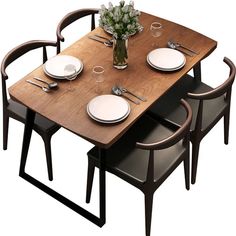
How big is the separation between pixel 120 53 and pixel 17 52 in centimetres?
84

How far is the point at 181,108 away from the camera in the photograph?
4895 millimetres

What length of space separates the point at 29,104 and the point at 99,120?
0.51 meters

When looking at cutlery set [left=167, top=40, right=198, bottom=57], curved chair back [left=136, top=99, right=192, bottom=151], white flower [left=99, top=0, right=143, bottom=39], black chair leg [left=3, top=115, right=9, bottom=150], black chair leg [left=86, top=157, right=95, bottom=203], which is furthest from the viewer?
black chair leg [left=3, top=115, right=9, bottom=150]

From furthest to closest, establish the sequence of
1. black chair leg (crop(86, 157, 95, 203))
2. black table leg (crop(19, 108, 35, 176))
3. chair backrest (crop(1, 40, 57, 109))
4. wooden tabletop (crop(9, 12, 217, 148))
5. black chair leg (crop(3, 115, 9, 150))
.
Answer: black chair leg (crop(3, 115, 9, 150))
chair backrest (crop(1, 40, 57, 109))
black table leg (crop(19, 108, 35, 176))
black chair leg (crop(86, 157, 95, 203))
wooden tabletop (crop(9, 12, 217, 148))

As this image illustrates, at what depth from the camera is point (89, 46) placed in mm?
4898

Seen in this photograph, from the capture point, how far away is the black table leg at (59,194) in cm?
441

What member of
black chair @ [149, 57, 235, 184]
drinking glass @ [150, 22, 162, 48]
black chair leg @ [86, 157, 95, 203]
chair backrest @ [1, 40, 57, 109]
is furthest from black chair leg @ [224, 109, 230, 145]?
chair backrest @ [1, 40, 57, 109]

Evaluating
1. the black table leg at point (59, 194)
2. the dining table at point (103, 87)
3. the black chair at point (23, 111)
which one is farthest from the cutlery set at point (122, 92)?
the black chair at point (23, 111)

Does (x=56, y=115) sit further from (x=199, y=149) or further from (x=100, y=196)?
(x=199, y=149)

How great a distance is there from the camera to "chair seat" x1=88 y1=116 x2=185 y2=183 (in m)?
4.39

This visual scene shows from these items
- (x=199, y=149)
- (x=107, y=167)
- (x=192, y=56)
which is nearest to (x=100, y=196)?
(x=107, y=167)

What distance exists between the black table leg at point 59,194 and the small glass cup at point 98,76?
478mm

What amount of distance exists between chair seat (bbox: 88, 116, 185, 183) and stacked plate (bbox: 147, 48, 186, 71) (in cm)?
44

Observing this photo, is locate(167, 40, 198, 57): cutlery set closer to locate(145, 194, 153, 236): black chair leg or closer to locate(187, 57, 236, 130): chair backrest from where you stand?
locate(187, 57, 236, 130): chair backrest
